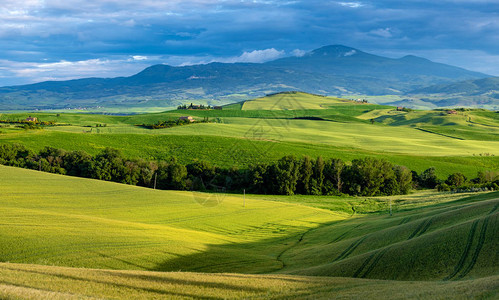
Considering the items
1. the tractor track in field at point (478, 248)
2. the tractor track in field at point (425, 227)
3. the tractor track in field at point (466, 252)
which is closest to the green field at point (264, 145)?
the tractor track in field at point (425, 227)

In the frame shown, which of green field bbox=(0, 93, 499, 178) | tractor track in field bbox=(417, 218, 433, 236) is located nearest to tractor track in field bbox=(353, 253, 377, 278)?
tractor track in field bbox=(417, 218, 433, 236)

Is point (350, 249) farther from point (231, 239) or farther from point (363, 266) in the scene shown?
point (231, 239)

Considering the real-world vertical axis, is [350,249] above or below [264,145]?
below

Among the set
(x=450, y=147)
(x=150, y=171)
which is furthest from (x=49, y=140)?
(x=450, y=147)

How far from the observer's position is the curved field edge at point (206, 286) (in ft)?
45.6

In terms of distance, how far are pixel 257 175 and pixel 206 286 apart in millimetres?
72372

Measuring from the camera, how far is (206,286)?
703 inches

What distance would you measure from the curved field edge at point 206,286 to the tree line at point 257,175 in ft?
231

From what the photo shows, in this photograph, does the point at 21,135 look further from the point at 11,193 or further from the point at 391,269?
the point at 391,269

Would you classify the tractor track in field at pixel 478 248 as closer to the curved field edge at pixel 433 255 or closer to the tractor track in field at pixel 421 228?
the curved field edge at pixel 433 255

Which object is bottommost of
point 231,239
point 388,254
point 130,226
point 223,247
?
point 231,239

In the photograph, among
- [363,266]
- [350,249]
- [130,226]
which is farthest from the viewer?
[130,226]

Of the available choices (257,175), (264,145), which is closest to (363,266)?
(257,175)

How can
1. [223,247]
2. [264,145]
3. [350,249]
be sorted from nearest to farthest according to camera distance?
1. [350,249]
2. [223,247]
3. [264,145]
